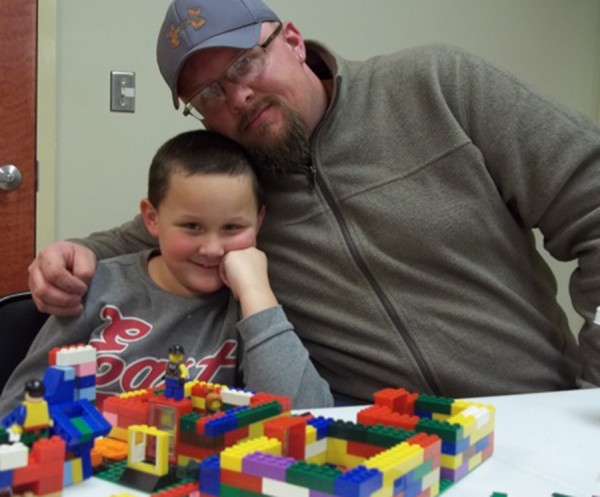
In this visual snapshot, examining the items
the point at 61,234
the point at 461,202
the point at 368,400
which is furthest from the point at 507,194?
the point at 61,234

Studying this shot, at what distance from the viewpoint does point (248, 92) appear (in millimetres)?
1245

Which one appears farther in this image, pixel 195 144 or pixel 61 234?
pixel 61 234

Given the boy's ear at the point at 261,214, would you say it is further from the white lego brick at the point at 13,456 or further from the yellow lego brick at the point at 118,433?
the white lego brick at the point at 13,456

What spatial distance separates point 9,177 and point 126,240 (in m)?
0.71

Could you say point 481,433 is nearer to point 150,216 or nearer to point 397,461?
point 397,461

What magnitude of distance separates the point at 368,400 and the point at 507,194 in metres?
0.43

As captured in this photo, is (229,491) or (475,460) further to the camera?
(475,460)

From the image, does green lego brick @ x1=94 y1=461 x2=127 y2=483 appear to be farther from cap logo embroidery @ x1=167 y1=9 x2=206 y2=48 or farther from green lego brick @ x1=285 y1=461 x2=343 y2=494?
cap logo embroidery @ x1=167 y1=9 x2=206 y2=48

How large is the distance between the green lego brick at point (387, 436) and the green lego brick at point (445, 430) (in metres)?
0.01

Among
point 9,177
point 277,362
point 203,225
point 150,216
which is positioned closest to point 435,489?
point 277,362

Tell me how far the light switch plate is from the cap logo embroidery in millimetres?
830

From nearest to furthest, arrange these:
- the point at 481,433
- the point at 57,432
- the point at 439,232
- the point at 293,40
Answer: the point at 57,432 → the point at 481,433 → the point at 439,232 → the point at 293,40

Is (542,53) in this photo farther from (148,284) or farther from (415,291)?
(148,284)

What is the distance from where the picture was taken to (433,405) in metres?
0.78
